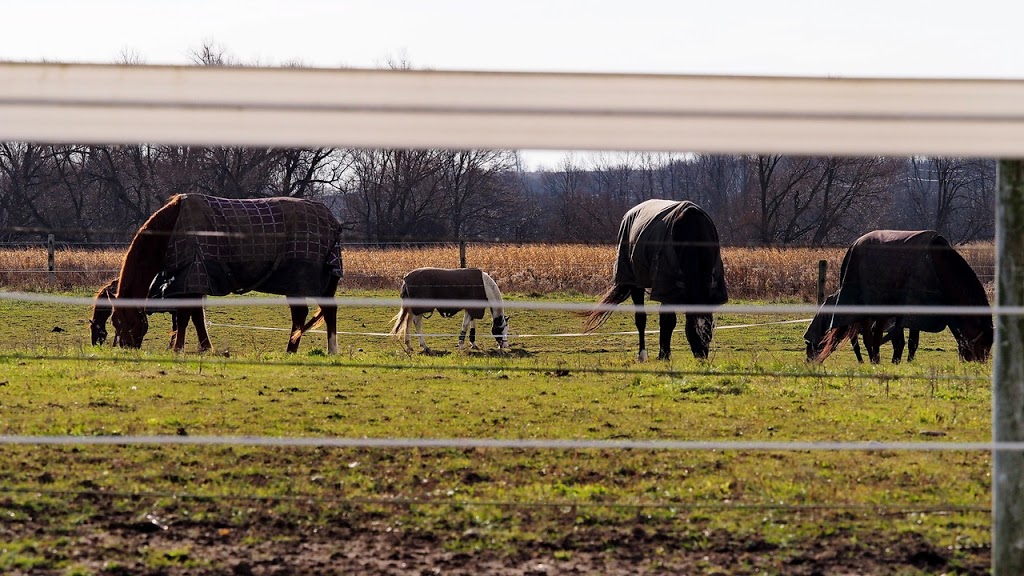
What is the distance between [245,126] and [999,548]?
1.99 metres

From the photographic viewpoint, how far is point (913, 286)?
1155cm

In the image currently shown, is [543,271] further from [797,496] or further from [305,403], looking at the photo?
[797,496]

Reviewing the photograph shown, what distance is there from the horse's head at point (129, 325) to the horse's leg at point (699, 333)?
5183 mm

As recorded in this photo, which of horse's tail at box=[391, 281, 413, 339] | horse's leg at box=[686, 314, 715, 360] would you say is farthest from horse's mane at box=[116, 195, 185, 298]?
horse's leg at box=[686, 314, 715, 360]

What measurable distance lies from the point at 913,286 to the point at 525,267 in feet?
13.7

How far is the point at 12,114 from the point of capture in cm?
201

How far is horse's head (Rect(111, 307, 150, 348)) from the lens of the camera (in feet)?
33.2

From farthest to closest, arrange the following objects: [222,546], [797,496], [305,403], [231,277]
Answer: [231,277] < [305,403] < [797,496] < [222,546]

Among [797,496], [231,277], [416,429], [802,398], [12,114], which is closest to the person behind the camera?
[12,114]

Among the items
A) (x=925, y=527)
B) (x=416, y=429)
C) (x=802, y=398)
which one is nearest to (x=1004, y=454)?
(x=925, y=527)

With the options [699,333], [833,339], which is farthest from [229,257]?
[833,339]

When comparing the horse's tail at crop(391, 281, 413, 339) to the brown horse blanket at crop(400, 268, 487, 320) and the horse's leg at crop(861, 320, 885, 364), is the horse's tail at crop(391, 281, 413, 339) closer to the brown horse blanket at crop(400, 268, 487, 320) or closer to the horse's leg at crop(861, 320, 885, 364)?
the brown horse blanket at crop(400, 268, 487, 320)

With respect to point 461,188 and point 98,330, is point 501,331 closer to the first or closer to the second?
point 98,330

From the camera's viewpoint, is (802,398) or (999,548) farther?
(802,398)
